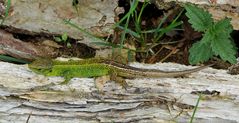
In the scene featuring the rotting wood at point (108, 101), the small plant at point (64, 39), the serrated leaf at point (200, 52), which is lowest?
the rotting wood at point (108, 101)

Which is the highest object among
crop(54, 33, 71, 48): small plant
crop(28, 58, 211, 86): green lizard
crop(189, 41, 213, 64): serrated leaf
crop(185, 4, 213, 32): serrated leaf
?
crop(185, 4, 213, 32): serrated leaf

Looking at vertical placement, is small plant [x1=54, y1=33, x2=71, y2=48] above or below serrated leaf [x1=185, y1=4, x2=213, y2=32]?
below

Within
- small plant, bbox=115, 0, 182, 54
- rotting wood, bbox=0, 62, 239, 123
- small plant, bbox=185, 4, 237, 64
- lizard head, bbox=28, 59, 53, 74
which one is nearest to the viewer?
rotting wood, bbox=0, 62, 239, 123

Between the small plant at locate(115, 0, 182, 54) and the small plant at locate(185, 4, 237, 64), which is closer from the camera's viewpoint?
the small plant at locate(185, 4, 237, 64)

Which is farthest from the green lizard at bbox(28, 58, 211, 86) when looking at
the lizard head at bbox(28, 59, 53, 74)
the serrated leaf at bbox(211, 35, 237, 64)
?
the serrated leaf at bbox(211, 35, 237, 64)

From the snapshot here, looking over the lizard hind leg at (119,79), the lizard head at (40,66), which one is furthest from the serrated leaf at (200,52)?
the lizard head at (40,66)

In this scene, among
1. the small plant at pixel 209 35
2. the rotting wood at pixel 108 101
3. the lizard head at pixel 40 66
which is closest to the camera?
the rotting wood at pixel 108 101

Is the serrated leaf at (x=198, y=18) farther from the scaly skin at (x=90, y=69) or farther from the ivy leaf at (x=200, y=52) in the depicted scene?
the scaly skin at (x=90, y=69)

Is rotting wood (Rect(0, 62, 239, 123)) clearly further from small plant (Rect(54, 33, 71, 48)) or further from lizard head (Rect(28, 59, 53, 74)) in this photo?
small plant (Rect(54, 33, 71, 48))

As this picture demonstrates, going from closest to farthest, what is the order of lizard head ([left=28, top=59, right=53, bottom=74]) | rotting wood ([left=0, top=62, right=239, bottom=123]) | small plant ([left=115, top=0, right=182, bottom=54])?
rotting wood ([left=0, top=62, right=239, bottom=123]) → lizard head ([left=28, top=59, right=53, bottom=74]) → small plant ([left=115, top=0, right=182, bottom=54])
